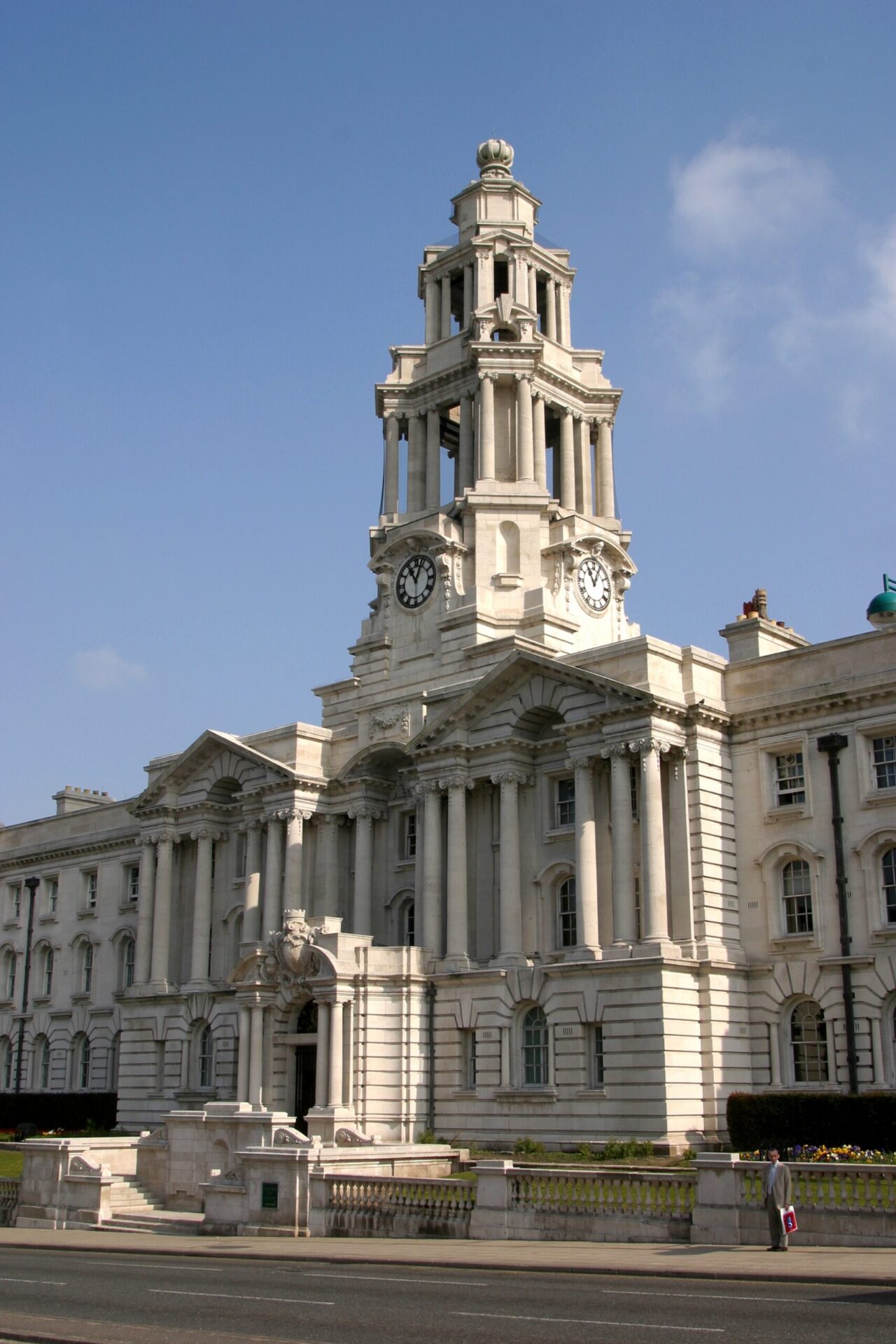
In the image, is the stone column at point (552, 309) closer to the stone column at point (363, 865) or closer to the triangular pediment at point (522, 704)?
the triangular pediment at point (522, 704)

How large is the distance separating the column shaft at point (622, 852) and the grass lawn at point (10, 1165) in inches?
744

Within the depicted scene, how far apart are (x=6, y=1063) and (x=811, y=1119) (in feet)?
140

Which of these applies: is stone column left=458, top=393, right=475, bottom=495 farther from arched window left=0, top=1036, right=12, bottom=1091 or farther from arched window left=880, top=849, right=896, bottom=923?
arched window left=0, top=1036, right=12, bottom=1091

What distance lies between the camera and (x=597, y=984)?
1699 inches

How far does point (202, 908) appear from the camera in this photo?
189 feet

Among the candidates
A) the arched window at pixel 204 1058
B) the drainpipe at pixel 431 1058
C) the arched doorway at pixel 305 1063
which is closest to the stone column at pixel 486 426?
the drainpipe at pixel 431 1058

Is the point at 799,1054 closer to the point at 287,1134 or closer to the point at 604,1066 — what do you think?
the point at 604,1066

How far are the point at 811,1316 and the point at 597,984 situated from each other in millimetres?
26310

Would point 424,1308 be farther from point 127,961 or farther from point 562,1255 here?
point 127,961

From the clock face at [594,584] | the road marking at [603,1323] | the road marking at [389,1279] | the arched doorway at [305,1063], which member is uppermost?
the clock face at [594,584]

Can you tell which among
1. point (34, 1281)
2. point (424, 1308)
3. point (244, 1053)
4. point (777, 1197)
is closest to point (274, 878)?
point (244, 1053)

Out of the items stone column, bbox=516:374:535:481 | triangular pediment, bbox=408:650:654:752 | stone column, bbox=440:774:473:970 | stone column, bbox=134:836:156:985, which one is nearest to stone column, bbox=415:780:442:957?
stone column, bbox=440:774:473:970

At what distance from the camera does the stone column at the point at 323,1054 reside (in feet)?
151

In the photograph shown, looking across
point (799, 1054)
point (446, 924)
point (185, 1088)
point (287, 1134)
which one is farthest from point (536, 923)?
point (185, 1088)
